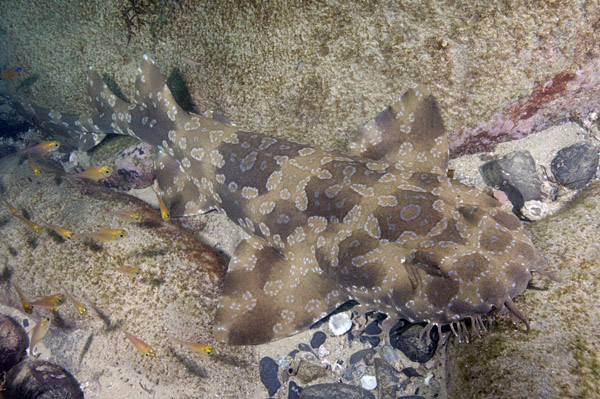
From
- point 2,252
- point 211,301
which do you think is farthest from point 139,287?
point 2,252

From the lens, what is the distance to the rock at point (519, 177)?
543 centimetres

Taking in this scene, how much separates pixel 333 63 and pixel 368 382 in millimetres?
4695

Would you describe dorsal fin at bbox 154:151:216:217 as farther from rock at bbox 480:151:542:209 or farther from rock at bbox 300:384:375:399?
rock at bbox 480:151:542:209

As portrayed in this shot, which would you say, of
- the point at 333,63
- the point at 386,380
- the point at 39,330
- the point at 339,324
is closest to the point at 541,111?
the point at 333,63

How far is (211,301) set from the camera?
5.37 m

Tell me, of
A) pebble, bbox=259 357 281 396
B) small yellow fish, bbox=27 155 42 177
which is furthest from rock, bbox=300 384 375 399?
small yellow fish, bbox=27 155 42 177

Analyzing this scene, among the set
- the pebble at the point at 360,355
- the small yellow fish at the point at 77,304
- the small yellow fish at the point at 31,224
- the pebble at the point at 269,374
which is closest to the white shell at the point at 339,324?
the pebble at the point at 360,355

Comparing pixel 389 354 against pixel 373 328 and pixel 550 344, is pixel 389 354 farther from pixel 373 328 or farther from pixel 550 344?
pixel 550 344

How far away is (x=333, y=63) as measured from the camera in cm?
552

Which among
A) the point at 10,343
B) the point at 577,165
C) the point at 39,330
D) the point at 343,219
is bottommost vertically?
the point at 10,343

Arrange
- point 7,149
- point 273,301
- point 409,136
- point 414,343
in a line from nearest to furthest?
point 414,343, point 273,301, point 409,136, point 7,149

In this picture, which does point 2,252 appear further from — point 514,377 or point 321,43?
point 514,377

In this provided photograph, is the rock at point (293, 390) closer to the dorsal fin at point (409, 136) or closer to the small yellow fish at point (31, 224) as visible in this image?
the dorsal fin at point (409, 136)

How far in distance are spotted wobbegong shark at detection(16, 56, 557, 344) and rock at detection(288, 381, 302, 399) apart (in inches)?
30.5
